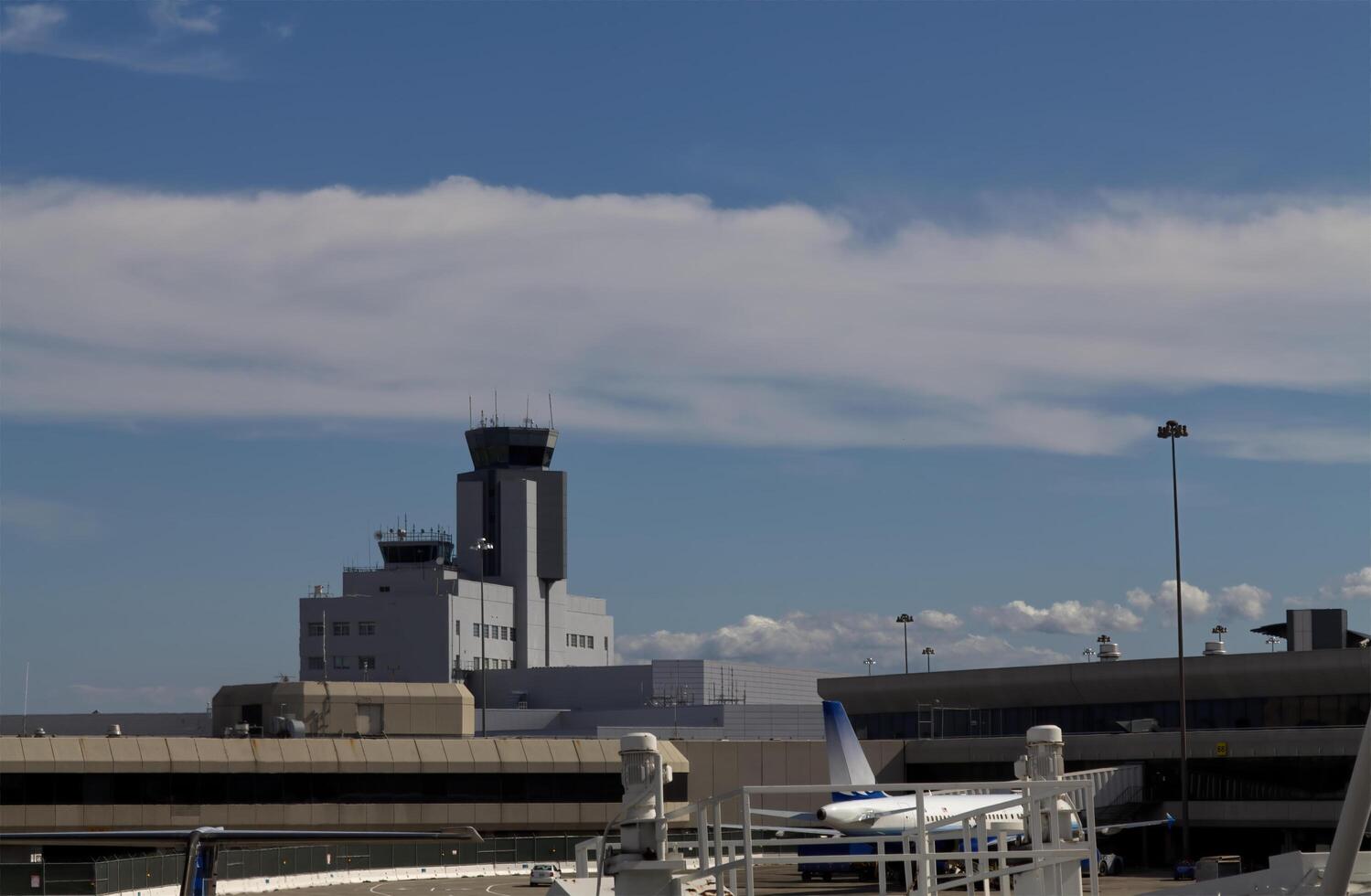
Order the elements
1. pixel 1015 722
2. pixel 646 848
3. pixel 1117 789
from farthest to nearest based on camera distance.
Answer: pixel 1015 722 < pixel 1117 789 < pixel 646 848

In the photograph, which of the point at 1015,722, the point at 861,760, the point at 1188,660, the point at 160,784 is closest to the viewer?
the point at 861,760

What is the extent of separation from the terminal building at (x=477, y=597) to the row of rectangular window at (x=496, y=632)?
0.48 ft

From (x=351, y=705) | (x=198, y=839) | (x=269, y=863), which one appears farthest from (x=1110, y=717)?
(x=198, y=839)

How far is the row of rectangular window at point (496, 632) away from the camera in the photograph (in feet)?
554

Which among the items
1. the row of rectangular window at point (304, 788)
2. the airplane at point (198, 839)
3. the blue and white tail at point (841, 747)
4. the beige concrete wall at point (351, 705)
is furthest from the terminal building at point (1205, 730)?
the airplane at point (198, 839)

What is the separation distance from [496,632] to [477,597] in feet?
Result: 15.3

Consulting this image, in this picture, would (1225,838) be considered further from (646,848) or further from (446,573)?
(446,573)

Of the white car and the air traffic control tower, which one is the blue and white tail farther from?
the air traffic control tower

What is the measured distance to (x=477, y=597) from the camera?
170000mm

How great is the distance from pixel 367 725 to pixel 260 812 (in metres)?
14.6

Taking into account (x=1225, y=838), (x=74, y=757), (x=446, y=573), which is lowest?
(x=1225, y=838)

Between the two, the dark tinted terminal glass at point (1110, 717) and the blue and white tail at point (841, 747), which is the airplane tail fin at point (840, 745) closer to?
the blue and white tail at point (841, 747)

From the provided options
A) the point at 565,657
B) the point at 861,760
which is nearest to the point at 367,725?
the point at 861,760

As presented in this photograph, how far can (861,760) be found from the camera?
81.4 m
